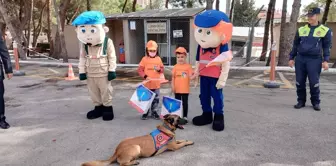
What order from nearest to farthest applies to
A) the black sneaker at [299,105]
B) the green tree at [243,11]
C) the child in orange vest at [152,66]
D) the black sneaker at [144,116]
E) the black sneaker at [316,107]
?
1. the child in orange vest at [152,66]
2. the black sneaker at [144,116]
3. the black sneaker at [316,107]
4. the black sneaker at [299,105]
5. the green tree at [243,11]

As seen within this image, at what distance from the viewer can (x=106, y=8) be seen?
2805cm

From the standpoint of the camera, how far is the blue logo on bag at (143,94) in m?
4.27

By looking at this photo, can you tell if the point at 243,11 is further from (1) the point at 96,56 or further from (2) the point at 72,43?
(1) the point at 96,56

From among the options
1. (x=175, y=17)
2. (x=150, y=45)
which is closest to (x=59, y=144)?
(x=150, y=45)

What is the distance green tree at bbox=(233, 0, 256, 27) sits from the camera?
35.9 metres

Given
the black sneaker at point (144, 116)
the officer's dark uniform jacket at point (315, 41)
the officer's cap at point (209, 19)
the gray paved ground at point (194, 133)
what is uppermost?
the officer's cap at point (209, 19)

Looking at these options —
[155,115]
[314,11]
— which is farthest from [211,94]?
[314,11]

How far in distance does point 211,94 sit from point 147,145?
1402 millimetres

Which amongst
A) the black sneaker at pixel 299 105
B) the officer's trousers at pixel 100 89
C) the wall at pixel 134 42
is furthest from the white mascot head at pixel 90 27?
the wall at pixel 134 42

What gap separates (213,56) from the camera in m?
4.01

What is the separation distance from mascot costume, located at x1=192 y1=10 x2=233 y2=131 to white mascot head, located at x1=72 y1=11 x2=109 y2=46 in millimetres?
1457

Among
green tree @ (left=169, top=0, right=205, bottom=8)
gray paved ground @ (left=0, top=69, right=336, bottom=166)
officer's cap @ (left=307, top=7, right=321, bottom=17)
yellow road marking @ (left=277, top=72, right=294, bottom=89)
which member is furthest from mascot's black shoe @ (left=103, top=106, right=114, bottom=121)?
green tree @ (left=169, top=0, right=205, bottom=8)

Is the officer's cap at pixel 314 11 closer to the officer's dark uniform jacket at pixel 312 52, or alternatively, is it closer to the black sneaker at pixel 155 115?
the officer's dark uniform jacket at pixel 312 52

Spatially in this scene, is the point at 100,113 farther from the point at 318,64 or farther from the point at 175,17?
the point at 175,17
